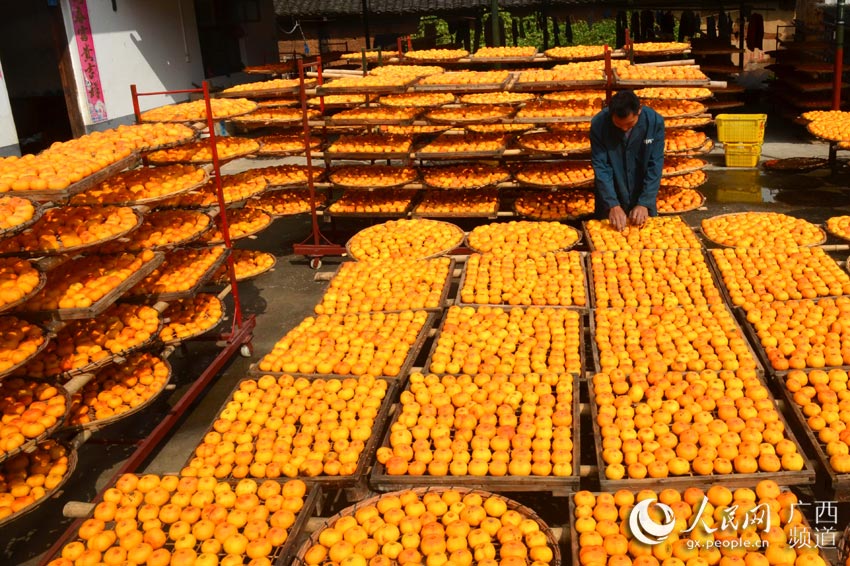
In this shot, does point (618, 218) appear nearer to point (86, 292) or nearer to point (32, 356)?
point (86, 292)

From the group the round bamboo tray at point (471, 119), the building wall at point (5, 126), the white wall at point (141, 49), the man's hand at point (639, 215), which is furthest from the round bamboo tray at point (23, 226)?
the white wall at point (141, 49)

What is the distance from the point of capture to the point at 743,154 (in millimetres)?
15141

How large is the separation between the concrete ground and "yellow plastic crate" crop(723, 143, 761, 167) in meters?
0.29

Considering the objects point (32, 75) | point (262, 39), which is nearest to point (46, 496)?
point (32, 75)

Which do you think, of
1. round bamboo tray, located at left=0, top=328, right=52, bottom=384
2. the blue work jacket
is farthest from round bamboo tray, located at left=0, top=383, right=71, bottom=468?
the blue work jacket

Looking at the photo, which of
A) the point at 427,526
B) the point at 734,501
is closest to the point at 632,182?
the point at 734,501

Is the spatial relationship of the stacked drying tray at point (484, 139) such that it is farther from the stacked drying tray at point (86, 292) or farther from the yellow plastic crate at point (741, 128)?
the yellow plastic crate at point (741, 128)

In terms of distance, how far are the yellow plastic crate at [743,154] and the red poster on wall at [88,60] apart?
13048mm

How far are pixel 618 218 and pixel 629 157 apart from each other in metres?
0.87

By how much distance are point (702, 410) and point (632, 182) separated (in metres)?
4.39

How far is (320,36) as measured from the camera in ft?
90.0

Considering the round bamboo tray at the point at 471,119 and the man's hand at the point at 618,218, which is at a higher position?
the round bamboo tray at the point at 471,119

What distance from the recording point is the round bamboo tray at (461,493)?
152 inches

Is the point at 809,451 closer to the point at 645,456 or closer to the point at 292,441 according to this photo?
the point at 645,456
